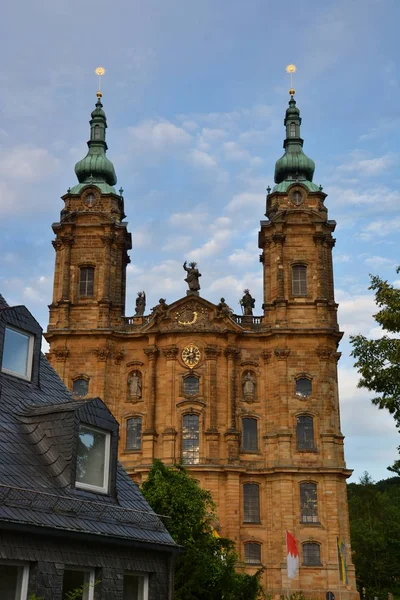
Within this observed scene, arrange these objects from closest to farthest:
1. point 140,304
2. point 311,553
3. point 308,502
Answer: point 311,553 < point 308,502 < point 140,304

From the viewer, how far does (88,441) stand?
51.4 feet

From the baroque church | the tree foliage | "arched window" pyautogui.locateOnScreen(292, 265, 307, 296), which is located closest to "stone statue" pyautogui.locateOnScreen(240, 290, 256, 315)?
the baroque church

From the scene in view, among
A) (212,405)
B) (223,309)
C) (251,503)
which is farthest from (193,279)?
(251,503)

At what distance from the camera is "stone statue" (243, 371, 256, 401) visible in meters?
55.6

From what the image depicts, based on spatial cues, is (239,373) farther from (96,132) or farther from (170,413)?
(96,132)

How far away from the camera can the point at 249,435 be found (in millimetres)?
54875

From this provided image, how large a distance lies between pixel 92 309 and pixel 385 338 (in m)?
38.9

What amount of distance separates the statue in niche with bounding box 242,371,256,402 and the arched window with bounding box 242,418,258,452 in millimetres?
1479

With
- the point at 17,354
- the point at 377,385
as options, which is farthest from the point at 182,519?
the point at 17,354

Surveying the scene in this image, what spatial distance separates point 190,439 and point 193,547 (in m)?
25.8

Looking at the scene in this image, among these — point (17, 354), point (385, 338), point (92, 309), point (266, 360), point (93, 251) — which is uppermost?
point (93, 251)

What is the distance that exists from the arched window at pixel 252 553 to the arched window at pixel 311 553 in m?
2.85

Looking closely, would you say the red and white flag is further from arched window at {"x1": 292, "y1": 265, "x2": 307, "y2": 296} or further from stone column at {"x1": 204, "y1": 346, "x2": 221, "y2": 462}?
arched window at {"x1": 292, "y1": 265, "x2": 307, "y2": 296}

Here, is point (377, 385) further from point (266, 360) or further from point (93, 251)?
point (93, 251)
